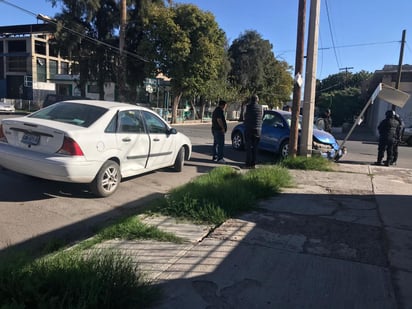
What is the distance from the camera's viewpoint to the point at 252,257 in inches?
162

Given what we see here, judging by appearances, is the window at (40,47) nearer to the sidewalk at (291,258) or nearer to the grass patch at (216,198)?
the grass patch at (216,198)

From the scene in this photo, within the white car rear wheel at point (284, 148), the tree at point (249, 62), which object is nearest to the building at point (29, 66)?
the tree at point (249, 62)

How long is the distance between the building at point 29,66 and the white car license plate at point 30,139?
44.9m

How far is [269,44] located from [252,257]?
48.8 m

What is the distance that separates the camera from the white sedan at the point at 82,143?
588cm

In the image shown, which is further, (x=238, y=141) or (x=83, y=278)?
(x=238, y=141)

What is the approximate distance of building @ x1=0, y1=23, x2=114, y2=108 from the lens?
167 feet

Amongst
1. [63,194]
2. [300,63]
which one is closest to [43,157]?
[63,194]

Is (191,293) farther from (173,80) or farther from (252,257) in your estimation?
(173,80)

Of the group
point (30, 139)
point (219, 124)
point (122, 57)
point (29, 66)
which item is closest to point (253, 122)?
point (219, 124)

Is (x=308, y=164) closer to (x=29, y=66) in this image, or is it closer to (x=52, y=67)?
(x=29, y=66)

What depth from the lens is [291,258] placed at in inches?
163

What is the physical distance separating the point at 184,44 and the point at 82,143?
2386cm

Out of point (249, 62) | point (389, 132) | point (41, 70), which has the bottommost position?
point (389, 132)
